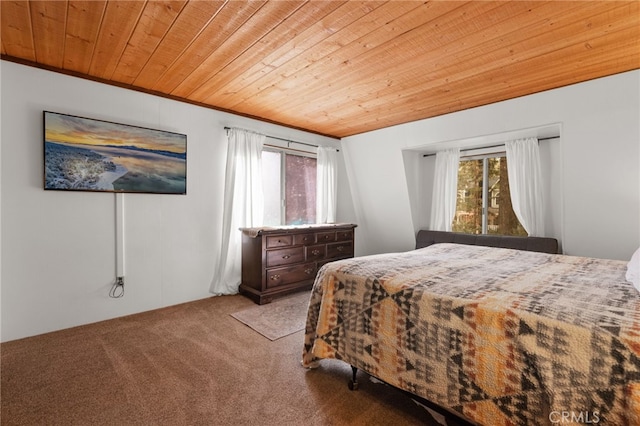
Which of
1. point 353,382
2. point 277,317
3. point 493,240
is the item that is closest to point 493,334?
point 353,382

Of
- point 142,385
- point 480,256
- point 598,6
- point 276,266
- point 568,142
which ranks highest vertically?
point 598,6

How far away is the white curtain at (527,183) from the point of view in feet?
12.1

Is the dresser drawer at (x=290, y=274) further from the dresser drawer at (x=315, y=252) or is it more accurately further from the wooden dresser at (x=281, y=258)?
the dresser drawer at (x=315, y=252)

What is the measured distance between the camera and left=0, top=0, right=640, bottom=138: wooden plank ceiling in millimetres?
1844

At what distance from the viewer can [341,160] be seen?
17.1 ft

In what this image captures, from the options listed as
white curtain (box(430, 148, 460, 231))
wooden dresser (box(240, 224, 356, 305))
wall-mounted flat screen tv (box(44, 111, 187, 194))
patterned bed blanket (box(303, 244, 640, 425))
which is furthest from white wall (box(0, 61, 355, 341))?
white curtain (box(430, 148, 460, 231))

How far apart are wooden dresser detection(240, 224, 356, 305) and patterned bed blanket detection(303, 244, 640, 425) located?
5.09ft

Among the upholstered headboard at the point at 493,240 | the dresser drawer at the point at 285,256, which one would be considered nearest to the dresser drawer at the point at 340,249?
the dresser drawer at the point at 285,256

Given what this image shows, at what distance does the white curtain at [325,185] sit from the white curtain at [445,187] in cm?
161

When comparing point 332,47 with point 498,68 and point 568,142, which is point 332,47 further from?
point 568,142

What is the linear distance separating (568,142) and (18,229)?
521 centimetres

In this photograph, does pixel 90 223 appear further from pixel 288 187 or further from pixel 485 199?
pixel 485 199

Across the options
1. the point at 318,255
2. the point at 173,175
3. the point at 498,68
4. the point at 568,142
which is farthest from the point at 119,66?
the point at 568,142

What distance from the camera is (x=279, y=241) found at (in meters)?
3.70
